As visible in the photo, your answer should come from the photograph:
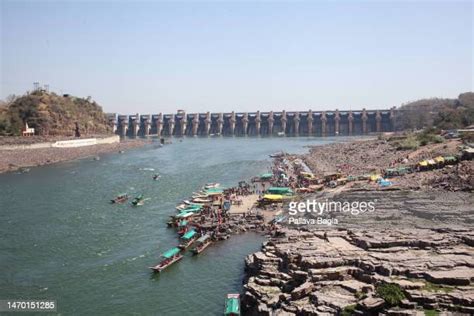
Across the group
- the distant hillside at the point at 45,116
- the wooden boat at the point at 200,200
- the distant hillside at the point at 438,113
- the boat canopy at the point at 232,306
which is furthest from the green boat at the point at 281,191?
the distant hillside at the point at 45,116

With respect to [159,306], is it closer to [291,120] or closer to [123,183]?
[123,183]

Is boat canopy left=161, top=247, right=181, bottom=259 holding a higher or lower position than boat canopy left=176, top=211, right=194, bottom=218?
lower

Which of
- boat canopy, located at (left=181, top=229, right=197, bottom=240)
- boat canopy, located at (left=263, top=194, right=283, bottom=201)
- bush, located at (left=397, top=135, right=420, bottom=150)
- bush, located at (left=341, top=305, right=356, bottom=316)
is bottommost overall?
boat canopy, located at (left=181, top=229, right=197, bottom=240)

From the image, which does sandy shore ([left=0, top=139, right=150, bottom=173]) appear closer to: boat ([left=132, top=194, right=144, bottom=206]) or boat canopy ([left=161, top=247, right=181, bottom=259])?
boat ([left=132, top=194, right=144, bottom=206])

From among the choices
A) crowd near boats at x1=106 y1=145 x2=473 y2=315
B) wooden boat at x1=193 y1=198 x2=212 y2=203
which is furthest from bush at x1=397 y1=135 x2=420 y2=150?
wooden boat at x1=193 y1=198 x2=212 y2=203

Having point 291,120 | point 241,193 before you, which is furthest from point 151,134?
point 241,193

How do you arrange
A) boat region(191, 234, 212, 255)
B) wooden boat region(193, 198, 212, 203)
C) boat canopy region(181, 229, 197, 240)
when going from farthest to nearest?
wooden boat region(193, 198, 212, 203), boat canopy region(181, 229, 197, 240), boat region(191, 234, 212, 255)
